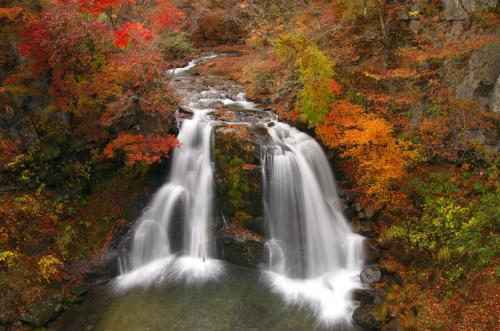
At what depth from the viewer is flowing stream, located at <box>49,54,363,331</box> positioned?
10.8 metres

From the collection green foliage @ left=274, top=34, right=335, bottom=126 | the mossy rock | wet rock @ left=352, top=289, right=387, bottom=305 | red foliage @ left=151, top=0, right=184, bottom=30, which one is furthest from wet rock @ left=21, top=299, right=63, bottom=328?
red foliage @ left=151, top=0, right=184, bottom=30

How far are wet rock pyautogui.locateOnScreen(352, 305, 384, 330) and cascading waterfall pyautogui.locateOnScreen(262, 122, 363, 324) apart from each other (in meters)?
0.69

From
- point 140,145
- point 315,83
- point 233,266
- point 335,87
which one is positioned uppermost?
point 315,83

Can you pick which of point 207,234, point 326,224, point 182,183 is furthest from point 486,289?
point 182,183

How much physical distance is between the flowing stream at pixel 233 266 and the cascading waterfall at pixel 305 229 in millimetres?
38

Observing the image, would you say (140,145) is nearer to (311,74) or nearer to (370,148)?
(311,74)

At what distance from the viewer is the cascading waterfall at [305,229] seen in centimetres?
1207

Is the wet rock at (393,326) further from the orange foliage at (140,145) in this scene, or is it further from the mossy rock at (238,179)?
the orange foliage at (140,145)

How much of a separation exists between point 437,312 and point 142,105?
12.1 metres

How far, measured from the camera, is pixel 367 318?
33.9 ft

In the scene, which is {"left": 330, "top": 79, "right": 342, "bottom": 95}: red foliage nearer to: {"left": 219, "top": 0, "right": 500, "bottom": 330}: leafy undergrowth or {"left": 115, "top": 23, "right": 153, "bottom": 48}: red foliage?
{"left": 219, "top": 0, "right": 500, "bottom": 330}: leafy undergrowth

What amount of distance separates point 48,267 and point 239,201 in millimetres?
6919

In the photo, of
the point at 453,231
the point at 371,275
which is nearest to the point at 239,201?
the point at 371,275

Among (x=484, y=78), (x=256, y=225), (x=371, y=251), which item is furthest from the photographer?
(x=256, y=225)
